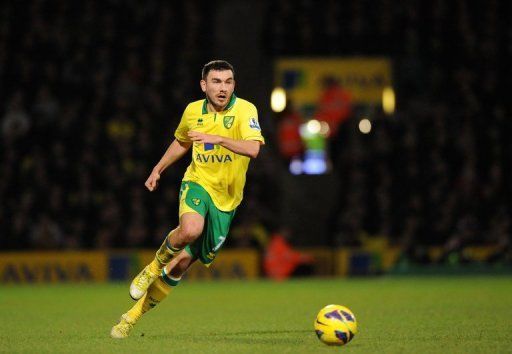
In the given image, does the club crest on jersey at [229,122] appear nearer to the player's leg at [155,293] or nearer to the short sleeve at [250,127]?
the short sleeve at [250,127]

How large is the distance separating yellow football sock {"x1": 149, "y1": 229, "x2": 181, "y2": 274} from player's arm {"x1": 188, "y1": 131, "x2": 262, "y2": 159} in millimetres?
809

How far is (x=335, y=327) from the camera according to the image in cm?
683

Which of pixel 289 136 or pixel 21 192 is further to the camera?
pixel 289 136

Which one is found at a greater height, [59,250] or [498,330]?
[498,330]

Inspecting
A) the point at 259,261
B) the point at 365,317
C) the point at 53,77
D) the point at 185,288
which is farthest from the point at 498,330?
the point at 53,77

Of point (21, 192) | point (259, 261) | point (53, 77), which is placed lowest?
point (259, 261)

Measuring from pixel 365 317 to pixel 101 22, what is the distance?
12263mm

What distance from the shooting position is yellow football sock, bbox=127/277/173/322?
25.2ft

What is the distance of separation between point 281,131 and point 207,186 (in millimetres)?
12268

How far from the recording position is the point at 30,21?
65.8 ft

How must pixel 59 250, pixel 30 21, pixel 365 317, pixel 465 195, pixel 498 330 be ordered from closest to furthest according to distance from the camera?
pixel 498 330 < pixel 365 317 < pixel 59 250 < pixel 465 195 < pixel 30 21

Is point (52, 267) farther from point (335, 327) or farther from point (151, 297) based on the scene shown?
point (335, 327)

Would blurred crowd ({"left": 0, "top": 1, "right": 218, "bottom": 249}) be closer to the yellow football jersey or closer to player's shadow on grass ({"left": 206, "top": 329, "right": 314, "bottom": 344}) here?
player's shadow on grass ({"left": 206, "top": 329, "right": 314, "bottom": 344})

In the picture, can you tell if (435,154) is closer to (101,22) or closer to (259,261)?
(259,261)
